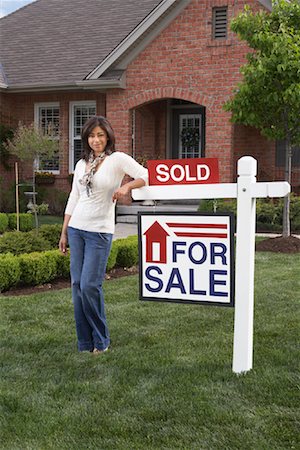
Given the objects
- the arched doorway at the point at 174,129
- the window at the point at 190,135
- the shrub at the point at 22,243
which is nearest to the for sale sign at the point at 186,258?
the shrub at the point at 22,243

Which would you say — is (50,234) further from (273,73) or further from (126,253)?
(273,73)

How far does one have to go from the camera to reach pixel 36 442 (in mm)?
3188

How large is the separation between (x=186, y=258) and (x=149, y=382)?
0.87m

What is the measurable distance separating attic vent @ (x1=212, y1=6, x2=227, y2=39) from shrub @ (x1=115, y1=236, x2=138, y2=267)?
822cm

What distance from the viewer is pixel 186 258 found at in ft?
14.0

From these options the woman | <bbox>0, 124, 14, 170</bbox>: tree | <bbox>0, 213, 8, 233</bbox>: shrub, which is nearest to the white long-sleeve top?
the woman

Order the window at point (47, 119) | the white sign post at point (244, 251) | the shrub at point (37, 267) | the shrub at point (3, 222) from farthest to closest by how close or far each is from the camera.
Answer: the window at point (47, 119)
the shrub at point (3, 222)
the shrub at point (37, 267)
the white sign post at point (244, 251)

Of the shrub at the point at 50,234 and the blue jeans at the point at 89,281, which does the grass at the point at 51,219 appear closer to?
the shrub at the point at 50,234

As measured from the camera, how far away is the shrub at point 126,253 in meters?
8.38

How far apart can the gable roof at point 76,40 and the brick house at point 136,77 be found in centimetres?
3

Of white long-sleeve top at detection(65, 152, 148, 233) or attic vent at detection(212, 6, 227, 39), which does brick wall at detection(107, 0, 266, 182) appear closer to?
attic vent at detection(212, 6, 227, 39)

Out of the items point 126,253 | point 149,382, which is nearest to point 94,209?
point 149,382

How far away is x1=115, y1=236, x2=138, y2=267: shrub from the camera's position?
838 cm

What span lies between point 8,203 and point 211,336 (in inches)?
517
